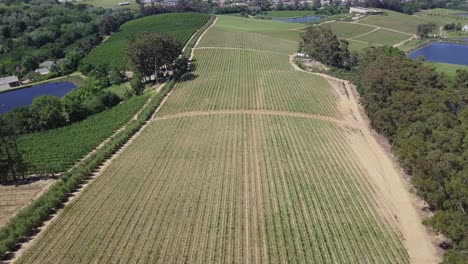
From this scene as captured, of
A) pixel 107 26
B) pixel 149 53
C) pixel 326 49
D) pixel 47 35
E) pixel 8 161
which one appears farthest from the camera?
pixel 107 26

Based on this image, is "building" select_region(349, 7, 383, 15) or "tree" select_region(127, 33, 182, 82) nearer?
"tree" select_region(127, 33, 182, 82)

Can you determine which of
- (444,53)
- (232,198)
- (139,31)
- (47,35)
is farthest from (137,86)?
(444,53)

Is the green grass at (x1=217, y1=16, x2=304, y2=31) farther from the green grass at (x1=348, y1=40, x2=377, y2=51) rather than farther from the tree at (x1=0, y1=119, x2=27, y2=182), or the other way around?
the tree at (x1=0, y1=119, x2=27, y2=182)

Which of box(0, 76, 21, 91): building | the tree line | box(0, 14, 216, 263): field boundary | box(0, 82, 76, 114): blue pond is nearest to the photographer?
box(0, 14, 216, 263): field boundary

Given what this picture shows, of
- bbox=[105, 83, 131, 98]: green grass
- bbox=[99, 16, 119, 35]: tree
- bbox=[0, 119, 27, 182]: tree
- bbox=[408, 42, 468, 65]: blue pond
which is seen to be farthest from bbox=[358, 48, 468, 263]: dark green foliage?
bbox=[99, 16, 119, 35]: tree

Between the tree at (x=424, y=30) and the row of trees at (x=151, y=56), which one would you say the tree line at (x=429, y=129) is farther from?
the tree at (x=424, y=30)

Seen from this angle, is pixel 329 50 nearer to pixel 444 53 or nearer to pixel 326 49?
pixel 326 49
